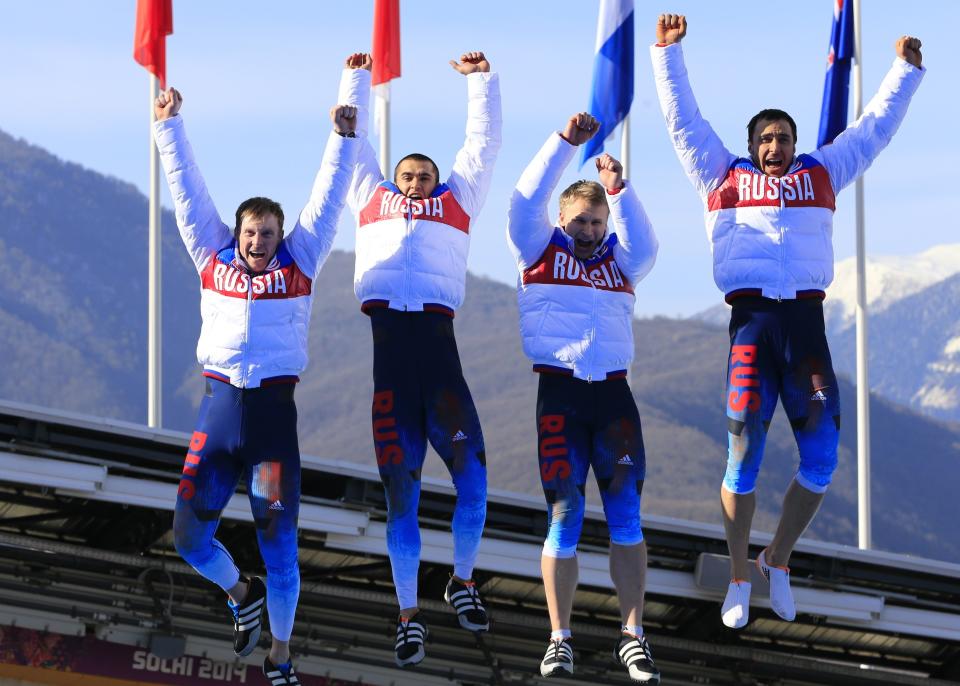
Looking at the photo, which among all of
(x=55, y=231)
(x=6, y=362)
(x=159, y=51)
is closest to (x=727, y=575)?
(x=159, y=51)

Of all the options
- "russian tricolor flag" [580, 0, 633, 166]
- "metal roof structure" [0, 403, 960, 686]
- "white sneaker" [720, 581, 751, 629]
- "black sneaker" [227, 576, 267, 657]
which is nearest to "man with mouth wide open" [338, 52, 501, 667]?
"black sneaker" [227, 576, 267, 657]

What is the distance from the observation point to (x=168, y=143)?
9.35 metres

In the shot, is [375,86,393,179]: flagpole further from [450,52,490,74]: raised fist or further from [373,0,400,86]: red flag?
[450,52,490,74]: raised fist

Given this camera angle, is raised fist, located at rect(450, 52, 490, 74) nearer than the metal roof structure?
Yes

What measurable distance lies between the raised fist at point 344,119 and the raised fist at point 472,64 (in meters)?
0.80

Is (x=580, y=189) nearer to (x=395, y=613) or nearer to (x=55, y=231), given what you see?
(x=395, y=613)

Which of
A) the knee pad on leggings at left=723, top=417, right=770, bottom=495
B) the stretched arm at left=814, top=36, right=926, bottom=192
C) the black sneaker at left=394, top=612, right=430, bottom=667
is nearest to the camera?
the black sneaker at left=394, top=612, right=430, bottom=667

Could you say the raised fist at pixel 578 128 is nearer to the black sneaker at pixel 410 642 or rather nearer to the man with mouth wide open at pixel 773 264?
the man with mouth wide open at pixel 773 264

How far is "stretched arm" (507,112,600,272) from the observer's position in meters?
9.35

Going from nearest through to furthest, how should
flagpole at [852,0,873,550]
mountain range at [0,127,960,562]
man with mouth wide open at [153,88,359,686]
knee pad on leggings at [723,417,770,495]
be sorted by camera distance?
man with mouth wide open at [153,88,359,686] < knee pad on leggings at [723,417,770,495] < flagpole at [852,0,873,550] < mountain range at [0,127,960,562]

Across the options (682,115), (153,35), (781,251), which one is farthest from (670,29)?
(153,35)

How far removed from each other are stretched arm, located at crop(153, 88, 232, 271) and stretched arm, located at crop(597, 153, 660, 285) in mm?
2031

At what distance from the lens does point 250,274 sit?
916 cm

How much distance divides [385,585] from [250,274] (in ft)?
19.1
